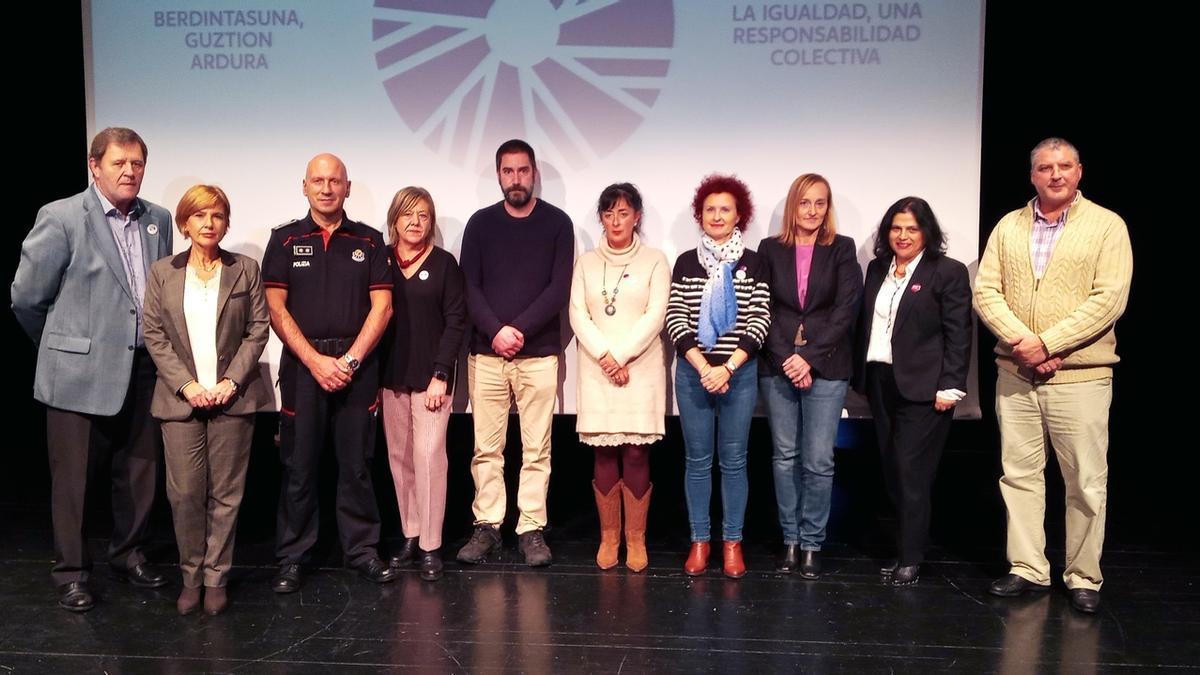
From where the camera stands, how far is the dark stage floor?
124 inches

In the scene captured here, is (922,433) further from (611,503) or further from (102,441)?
(102,441)

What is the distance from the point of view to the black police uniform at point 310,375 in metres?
3.75

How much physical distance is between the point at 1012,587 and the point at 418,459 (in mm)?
2320

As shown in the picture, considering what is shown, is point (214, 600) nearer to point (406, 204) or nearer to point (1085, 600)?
point (406, 204)

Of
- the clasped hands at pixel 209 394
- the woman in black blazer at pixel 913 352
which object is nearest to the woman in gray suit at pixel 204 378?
the clasped hands at pixel 209 394

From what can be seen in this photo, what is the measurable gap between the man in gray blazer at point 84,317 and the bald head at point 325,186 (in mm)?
600

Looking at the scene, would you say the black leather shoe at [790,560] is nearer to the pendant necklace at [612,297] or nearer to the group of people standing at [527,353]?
the group of people standing at [527,353]

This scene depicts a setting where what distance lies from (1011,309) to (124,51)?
4.09 metres

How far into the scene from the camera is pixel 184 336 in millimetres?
3492

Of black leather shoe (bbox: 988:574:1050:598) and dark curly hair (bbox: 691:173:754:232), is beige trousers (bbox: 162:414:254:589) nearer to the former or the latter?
dark curly hair (bbox: 691:173:754:232)

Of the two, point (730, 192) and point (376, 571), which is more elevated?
point (730, 192)

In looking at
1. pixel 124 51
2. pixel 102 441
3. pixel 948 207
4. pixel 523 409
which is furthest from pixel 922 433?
pixel 124 51

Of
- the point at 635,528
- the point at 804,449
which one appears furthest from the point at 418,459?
the point at 804,449

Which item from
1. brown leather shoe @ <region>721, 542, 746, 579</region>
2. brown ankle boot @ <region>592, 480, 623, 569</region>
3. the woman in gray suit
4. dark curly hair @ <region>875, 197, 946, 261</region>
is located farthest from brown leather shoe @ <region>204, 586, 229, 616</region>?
dark curly hair @ <region>875, 197, 946, 261</region>
